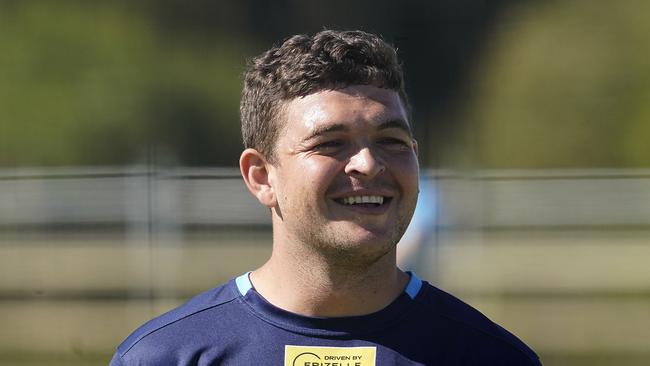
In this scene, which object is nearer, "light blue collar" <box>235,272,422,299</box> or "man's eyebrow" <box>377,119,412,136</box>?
"man's eyebrow" <box>377,119,412,136</box>

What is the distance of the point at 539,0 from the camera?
185 inches

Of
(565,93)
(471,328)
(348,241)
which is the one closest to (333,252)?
(348,241)

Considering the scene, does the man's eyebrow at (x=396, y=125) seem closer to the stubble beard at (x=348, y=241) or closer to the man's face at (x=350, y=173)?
the man's face at (x=350, y=173)

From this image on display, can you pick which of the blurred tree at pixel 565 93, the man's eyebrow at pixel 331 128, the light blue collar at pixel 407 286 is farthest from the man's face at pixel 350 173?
the blurred tree at pixel 565 93

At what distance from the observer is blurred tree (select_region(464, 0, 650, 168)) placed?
15.5ft

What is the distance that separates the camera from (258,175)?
194 cm

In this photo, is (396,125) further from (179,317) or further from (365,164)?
(179,317)

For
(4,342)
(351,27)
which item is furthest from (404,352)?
(4,342)

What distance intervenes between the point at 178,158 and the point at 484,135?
1.43 meters

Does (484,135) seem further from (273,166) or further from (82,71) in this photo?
(273,166)

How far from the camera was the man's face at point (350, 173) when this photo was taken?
1757 mm

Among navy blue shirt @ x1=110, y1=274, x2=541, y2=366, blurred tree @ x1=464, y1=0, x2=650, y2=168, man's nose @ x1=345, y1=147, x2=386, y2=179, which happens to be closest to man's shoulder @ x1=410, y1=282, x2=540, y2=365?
navy blue shirt @ x1=110, y1=274, x2=541, y2=366

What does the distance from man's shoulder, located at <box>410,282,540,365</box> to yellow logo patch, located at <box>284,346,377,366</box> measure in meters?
0.15

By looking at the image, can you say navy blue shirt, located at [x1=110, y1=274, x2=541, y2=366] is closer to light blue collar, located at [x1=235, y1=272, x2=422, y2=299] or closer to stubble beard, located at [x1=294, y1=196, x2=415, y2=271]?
light blue collar, located at [x1=235, y1=272, x2=422, y2=299]
